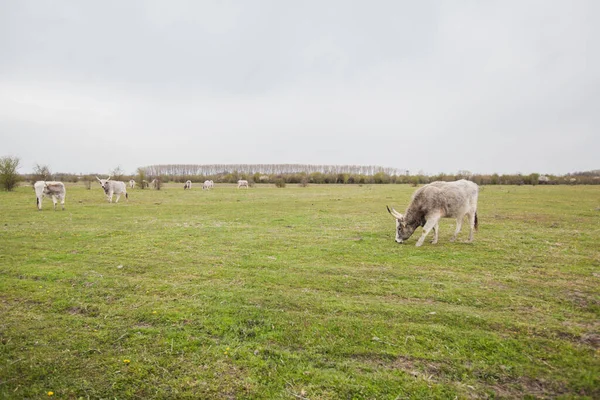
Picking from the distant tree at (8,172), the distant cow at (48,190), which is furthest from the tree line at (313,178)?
the distant cow at (48,190)

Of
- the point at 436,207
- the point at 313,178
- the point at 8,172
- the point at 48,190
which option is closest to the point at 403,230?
the point at 436,207

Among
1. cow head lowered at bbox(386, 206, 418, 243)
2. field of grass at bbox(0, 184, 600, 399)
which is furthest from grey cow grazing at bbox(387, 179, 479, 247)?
field of grass at bbox(0, 184, 600, 399)

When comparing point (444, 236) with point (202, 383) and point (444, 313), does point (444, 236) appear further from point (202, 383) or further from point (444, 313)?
point (202, 383)

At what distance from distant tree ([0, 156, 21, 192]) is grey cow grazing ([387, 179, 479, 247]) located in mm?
47962

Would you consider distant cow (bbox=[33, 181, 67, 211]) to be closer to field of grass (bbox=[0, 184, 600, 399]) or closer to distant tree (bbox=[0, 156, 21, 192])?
field of grass (bbox=[0, 184, 600, 399])

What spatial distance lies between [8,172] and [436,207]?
49.4 metres

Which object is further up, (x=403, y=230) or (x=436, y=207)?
(x=436, y=207)

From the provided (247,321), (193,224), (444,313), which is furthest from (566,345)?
(193,224)

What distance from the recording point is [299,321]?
18.2 ft

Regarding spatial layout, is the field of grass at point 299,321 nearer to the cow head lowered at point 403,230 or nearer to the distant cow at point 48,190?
the cow head lowered at point 403,230

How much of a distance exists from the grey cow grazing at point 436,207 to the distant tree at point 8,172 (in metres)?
48.0

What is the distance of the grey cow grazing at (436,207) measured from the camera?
11.7m

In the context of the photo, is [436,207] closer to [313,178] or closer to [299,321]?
[299,321]

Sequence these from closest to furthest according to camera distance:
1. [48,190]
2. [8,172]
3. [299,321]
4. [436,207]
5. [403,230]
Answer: [299,321] → [436,207] → [403,230] → [48,190] → [8,172]
